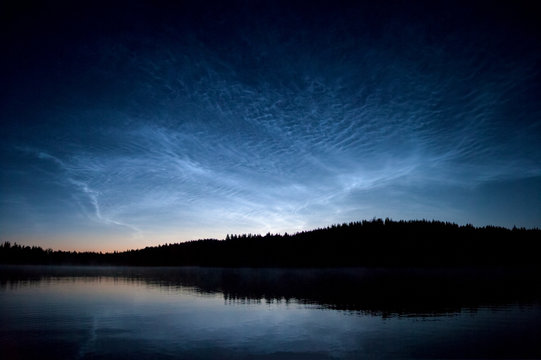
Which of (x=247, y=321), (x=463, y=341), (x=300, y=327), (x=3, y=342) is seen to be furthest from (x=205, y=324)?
(x=463, y=341)

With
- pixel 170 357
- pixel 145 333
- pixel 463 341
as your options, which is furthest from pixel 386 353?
pixel 145 333

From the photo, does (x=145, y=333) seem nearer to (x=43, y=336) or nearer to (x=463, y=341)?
(x=43, y=336)

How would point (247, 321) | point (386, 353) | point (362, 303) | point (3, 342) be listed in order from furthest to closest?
1. point (362, 303)
2. point (247, 321)
3. point (3, 342)
4. point (386, 353)

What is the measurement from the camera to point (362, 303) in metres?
50.4

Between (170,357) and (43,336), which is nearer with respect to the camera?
(170,357)

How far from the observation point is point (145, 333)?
29172mm

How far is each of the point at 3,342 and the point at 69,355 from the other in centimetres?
747

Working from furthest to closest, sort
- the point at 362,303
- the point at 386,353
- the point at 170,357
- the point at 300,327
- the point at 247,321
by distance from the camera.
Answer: the point at 362,303
the point at 247,321
the point at 300,327
the point at 386,353
the point at 170,357

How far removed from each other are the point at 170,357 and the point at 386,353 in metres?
13.7

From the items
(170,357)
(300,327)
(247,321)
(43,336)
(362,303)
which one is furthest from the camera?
(362,303)

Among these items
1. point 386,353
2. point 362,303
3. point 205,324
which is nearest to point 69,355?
point 205,324

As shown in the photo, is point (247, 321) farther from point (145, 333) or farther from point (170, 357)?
point (170, 357)

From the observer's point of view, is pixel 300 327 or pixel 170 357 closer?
pixel 170 357

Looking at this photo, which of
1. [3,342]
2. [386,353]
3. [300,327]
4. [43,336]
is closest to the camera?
[386,353]
